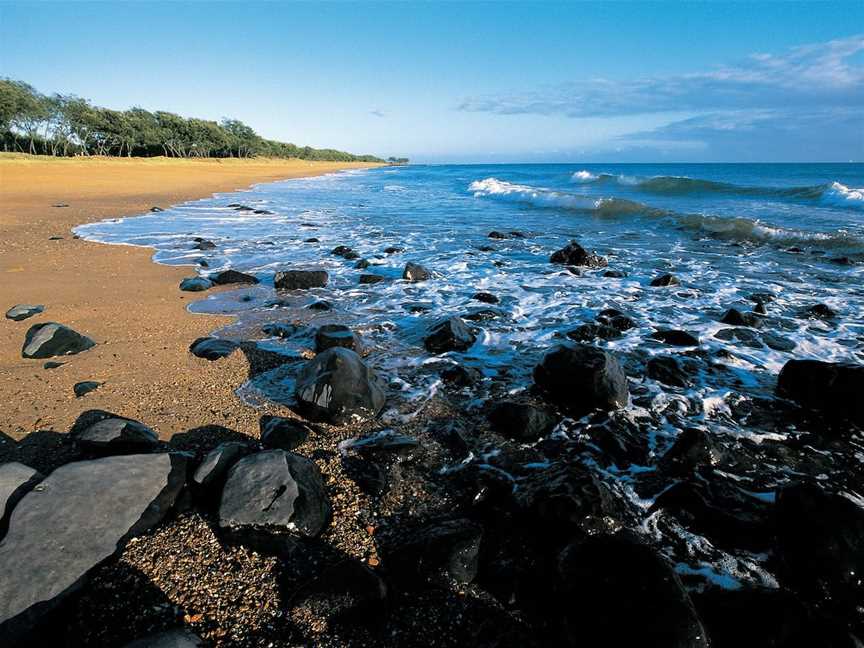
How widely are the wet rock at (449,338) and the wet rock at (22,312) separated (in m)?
5.27

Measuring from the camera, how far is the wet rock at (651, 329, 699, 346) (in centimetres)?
577

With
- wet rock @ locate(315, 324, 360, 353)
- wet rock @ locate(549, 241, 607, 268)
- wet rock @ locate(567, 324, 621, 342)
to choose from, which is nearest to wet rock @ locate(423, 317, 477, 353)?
wet rock @ locate(315, 324, 360, 353)

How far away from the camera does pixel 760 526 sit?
2865mm

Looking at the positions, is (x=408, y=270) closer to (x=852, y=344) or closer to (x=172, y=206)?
(x=852, y=344)

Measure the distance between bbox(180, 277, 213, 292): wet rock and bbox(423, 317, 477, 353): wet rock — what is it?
14.5 feet

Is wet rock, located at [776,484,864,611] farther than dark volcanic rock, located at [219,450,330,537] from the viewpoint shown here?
No

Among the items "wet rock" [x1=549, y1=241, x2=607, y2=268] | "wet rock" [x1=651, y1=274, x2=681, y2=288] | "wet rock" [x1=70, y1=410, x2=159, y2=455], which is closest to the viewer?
"wet rock" [x1=70, y1=410, x2=159, y2=455]

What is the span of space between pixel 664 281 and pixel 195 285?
28.1ft

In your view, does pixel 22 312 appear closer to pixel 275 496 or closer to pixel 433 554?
pixel 275 496

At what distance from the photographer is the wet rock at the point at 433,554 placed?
245 centimetres

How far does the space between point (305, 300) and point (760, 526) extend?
21.2 feet

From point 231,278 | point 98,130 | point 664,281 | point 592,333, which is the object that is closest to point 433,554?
point 592,333

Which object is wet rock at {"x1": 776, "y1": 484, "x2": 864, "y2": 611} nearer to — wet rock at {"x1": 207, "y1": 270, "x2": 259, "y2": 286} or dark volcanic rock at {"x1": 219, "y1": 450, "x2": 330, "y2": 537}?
dark volcanic rock at {"x1": 219, "y1": 450, "x2": 330, "y2": 537}

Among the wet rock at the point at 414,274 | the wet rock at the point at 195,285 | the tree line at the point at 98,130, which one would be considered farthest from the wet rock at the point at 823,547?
the tree line at the point at 98,130
